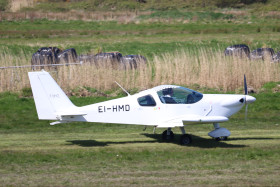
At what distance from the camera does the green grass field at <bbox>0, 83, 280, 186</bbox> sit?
33.7ft

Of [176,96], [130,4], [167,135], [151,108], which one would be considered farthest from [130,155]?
[130,4]

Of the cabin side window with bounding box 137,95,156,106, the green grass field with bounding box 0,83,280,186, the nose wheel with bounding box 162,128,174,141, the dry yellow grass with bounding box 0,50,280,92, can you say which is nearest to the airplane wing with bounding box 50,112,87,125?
the green grass field with bounding box 0,83,280,186

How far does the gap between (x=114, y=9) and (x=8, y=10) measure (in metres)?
14.6

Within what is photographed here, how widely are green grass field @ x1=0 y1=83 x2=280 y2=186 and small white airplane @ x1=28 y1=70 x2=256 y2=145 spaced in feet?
2.44

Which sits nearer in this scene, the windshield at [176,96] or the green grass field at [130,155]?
the green grass field at [130,155]

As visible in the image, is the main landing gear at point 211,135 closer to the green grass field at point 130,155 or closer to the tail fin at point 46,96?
the green grass field at point 130,155

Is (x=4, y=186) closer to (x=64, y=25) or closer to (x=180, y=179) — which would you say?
(x=180, y=179)

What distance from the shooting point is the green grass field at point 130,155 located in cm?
1026

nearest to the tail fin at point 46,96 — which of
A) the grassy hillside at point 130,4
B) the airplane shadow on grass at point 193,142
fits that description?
the airplane shadow on grass at point 193,142

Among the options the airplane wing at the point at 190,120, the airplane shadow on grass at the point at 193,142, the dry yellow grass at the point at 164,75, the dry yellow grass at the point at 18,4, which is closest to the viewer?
the airplane wing at the point at 190,120

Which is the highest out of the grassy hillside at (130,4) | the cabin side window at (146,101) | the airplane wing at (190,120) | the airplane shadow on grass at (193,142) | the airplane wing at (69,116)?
the grassy hillside at (130,4)

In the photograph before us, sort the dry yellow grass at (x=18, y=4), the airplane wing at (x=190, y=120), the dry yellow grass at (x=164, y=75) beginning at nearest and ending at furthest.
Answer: the airplane wing at (x=190, y=120), the dry yellow grass at (x=164, y=75), the dry yellow grass at (x=18, y=4)

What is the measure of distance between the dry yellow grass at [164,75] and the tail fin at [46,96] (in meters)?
8.22

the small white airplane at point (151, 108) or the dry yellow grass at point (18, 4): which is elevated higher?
the dry yellow grass at point (18, 4)
